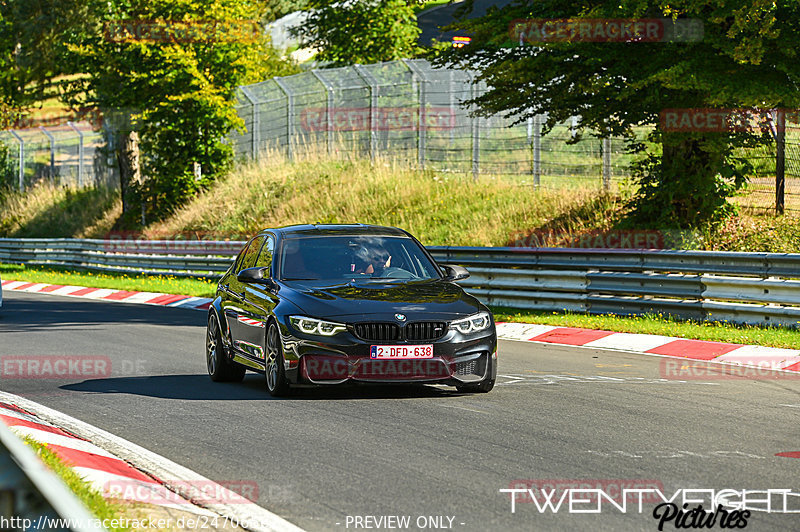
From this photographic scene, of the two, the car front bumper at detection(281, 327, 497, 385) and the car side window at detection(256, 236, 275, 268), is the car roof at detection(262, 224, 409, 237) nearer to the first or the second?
the car side window at detection(256, 236, 275, 268)

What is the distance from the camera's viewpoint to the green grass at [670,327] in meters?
14.0

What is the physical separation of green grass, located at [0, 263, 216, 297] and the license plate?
1543 cm

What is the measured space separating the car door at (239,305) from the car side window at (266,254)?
167mm

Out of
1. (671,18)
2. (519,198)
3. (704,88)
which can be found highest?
(671,18)

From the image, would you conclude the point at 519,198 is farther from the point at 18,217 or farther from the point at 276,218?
the point at 18,217

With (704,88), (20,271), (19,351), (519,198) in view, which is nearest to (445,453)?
(19,351)

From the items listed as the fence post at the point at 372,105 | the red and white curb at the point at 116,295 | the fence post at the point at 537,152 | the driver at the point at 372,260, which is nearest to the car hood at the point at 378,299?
the driver at the point at 372,260

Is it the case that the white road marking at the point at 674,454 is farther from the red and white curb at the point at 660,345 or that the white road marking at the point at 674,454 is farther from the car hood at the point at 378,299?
the red and white curb at the point at 660,345

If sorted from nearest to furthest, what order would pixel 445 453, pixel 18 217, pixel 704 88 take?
pixel 445 453 → pixel 704 88 → pixel 18 217

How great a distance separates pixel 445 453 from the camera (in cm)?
747

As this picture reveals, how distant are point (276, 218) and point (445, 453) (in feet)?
85.4

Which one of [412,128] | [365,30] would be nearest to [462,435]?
[412,128]

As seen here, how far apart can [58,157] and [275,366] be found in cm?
4272

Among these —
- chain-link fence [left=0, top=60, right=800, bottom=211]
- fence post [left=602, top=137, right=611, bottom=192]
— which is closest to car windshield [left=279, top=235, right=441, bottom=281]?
chain-link fence [left=0, top=60, right=800, bottom=211]
